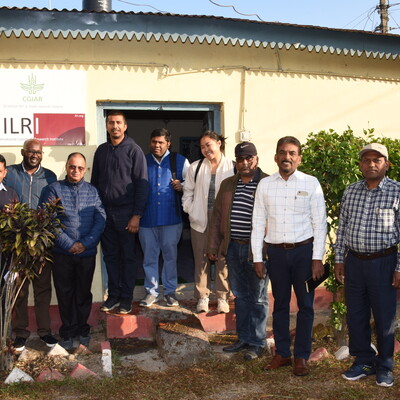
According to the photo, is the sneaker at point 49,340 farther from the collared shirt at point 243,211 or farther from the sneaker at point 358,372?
the sneaker at point 358,372

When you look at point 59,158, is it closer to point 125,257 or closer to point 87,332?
point 125,257

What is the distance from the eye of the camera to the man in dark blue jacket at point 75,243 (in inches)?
204

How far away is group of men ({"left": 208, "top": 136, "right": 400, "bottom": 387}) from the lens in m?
4.25

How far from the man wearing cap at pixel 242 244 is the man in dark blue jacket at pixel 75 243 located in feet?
4.08

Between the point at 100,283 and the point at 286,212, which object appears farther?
the point at 100,283

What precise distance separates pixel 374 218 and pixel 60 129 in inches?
146

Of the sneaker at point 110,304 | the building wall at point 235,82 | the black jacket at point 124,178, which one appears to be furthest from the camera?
the building wall at point 235,82

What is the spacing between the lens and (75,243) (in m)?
5.14

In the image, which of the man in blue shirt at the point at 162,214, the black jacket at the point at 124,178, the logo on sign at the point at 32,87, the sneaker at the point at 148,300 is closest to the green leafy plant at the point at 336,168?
the man in blue shirt at the point at 162,214

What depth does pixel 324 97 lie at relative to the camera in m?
6.83

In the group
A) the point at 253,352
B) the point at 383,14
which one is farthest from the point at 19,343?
the point at 383,14

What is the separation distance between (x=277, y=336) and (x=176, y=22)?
356 cm

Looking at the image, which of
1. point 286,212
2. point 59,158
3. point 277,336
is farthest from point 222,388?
point 59,158

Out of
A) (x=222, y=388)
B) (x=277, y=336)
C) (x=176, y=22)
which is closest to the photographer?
A: (x=222, y=388)
